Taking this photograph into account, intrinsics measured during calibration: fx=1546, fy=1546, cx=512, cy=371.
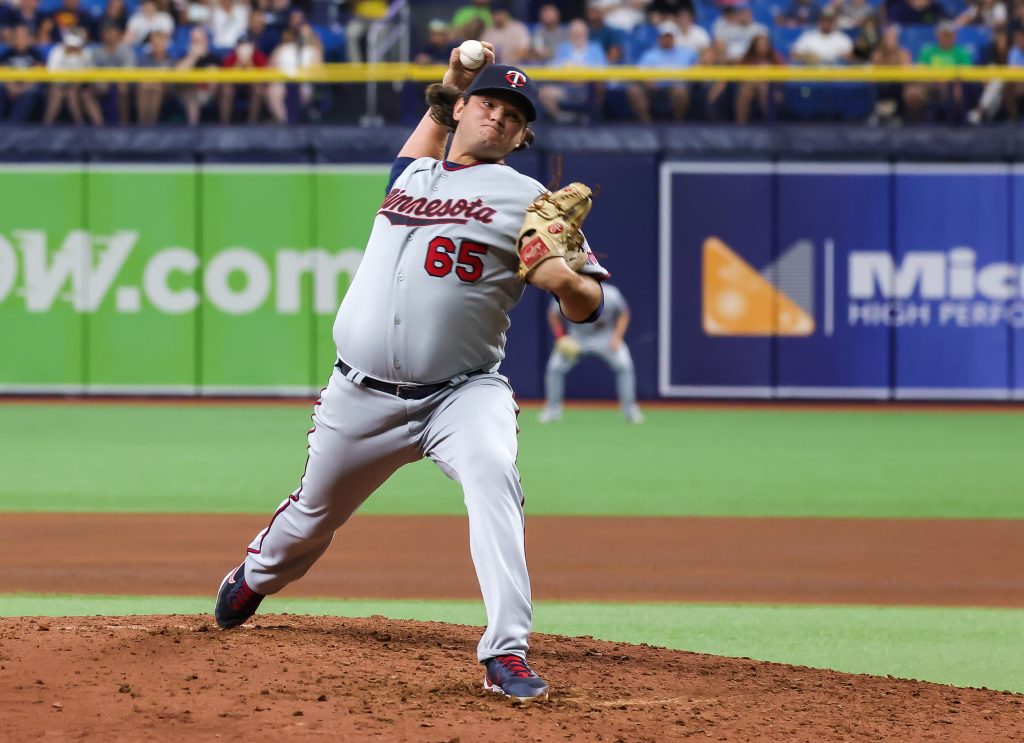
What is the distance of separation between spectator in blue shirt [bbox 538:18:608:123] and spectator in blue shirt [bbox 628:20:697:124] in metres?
0.58

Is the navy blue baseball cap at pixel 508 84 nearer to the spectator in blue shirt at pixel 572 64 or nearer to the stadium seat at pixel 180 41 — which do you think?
the spectator in blue shirt at pixel 572 64

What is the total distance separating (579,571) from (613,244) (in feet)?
38.6

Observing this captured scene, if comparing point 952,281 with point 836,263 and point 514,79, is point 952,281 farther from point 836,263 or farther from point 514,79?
point 514,79

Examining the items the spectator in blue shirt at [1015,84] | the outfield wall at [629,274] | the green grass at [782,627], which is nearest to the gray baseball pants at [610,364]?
the outfield wall at [629,274]

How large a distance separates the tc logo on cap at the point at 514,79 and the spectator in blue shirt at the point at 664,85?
1433 centimetres

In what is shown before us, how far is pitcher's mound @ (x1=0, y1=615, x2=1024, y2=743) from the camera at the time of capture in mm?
4359

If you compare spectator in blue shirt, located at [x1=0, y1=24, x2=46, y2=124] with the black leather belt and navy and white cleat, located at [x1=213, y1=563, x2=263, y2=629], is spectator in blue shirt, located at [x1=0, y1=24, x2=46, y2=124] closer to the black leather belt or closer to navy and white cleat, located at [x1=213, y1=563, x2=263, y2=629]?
navy and white cleat, located at [x1=213, y1=563, x2=263, y2=629]

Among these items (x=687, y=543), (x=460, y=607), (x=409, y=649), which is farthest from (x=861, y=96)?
(x=409, y=649)

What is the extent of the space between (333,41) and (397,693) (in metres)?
16.2

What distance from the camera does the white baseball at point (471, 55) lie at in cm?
529

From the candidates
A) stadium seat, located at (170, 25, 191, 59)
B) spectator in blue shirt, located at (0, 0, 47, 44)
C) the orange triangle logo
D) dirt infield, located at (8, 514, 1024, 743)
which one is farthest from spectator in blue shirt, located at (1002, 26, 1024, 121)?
spectator in blue shirt, located at (0, 0, 47, 44)

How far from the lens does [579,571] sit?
8.17m

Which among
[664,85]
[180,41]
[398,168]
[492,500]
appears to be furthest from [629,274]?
[492,500]

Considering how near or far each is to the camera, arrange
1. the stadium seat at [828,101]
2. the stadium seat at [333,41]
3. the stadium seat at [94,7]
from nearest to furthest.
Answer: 1. the stadium seat at [828,101]
2. the stadium seat at [333,41]
3. the stadium seat at [94,7]
